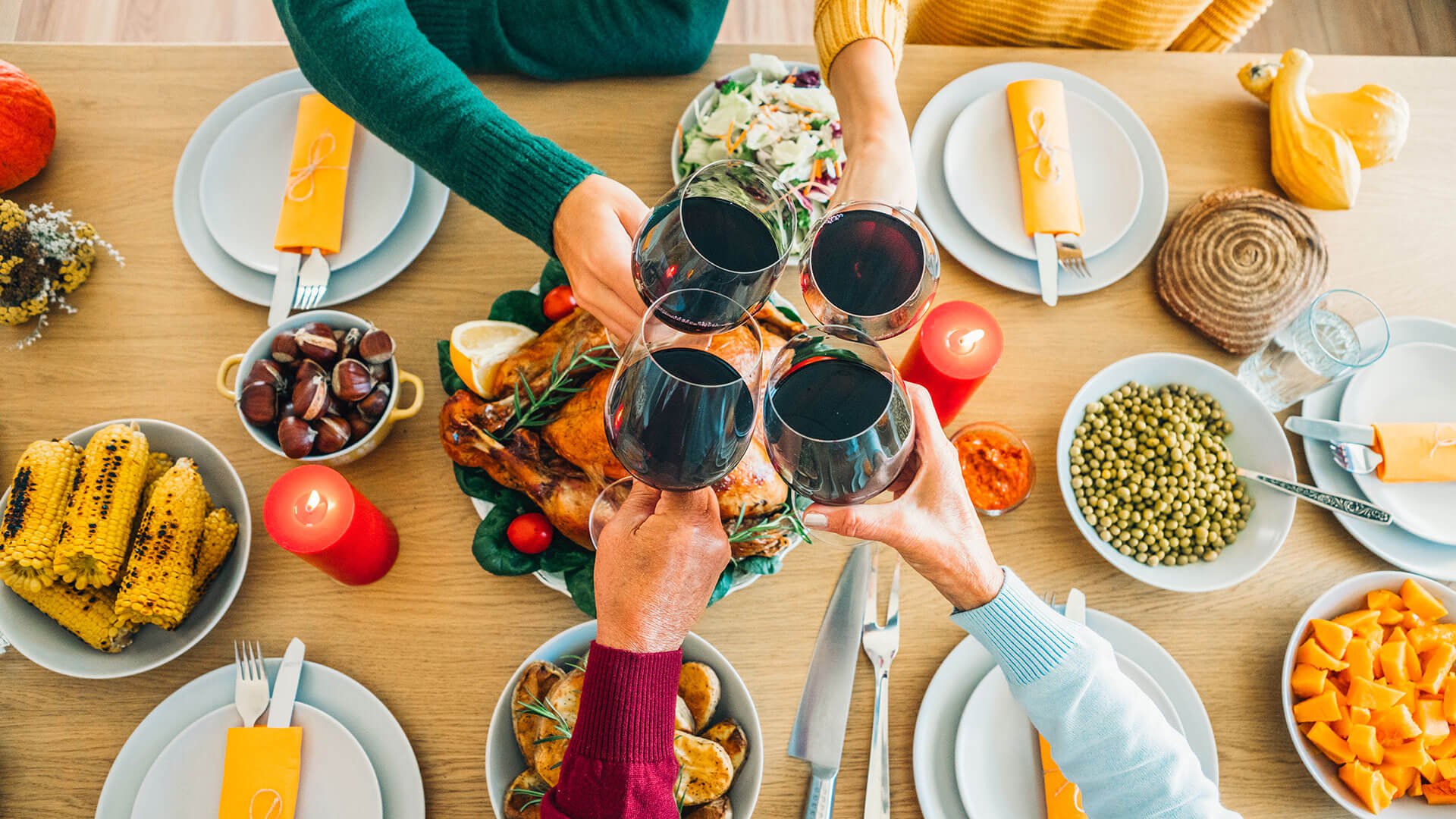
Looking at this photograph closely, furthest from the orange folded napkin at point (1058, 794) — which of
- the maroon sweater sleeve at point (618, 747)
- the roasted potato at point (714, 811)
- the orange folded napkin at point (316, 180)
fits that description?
the orange folded napkin at point (316, 180)

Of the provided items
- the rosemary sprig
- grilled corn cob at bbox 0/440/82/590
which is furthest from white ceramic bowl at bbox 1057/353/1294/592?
grilled corn cob at bbox 0/440/82/590

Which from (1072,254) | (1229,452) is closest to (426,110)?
(1072,254)

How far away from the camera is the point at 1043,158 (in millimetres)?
1183

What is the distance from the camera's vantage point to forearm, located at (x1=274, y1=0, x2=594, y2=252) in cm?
98

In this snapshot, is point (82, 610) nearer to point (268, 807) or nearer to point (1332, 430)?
point (268, 807)

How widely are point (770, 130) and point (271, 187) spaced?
732 mm

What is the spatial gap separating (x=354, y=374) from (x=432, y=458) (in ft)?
0.53

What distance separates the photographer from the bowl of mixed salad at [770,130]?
3.75 feet

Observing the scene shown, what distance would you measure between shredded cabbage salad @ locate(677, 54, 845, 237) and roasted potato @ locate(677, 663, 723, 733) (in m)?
0.65

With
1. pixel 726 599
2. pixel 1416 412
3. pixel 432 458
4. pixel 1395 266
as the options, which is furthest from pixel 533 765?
pixel 1395 266

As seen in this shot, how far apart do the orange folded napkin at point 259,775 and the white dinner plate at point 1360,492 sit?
136 centimetres

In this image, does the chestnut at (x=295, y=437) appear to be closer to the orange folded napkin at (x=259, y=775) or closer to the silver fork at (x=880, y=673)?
the orange folded napkin at (x=259, y=775)

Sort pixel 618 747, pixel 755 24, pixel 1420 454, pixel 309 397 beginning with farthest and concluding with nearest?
1. pixel 755 24
2. pixel 1420 454
3. pixel 309 397
4. pixel 618 747

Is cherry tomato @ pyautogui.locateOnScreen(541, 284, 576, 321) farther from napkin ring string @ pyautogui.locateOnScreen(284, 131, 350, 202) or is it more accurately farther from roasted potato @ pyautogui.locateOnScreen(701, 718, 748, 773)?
roasted potato @ pyautogui.locateOnScreen(701, 718, 748, 773)
